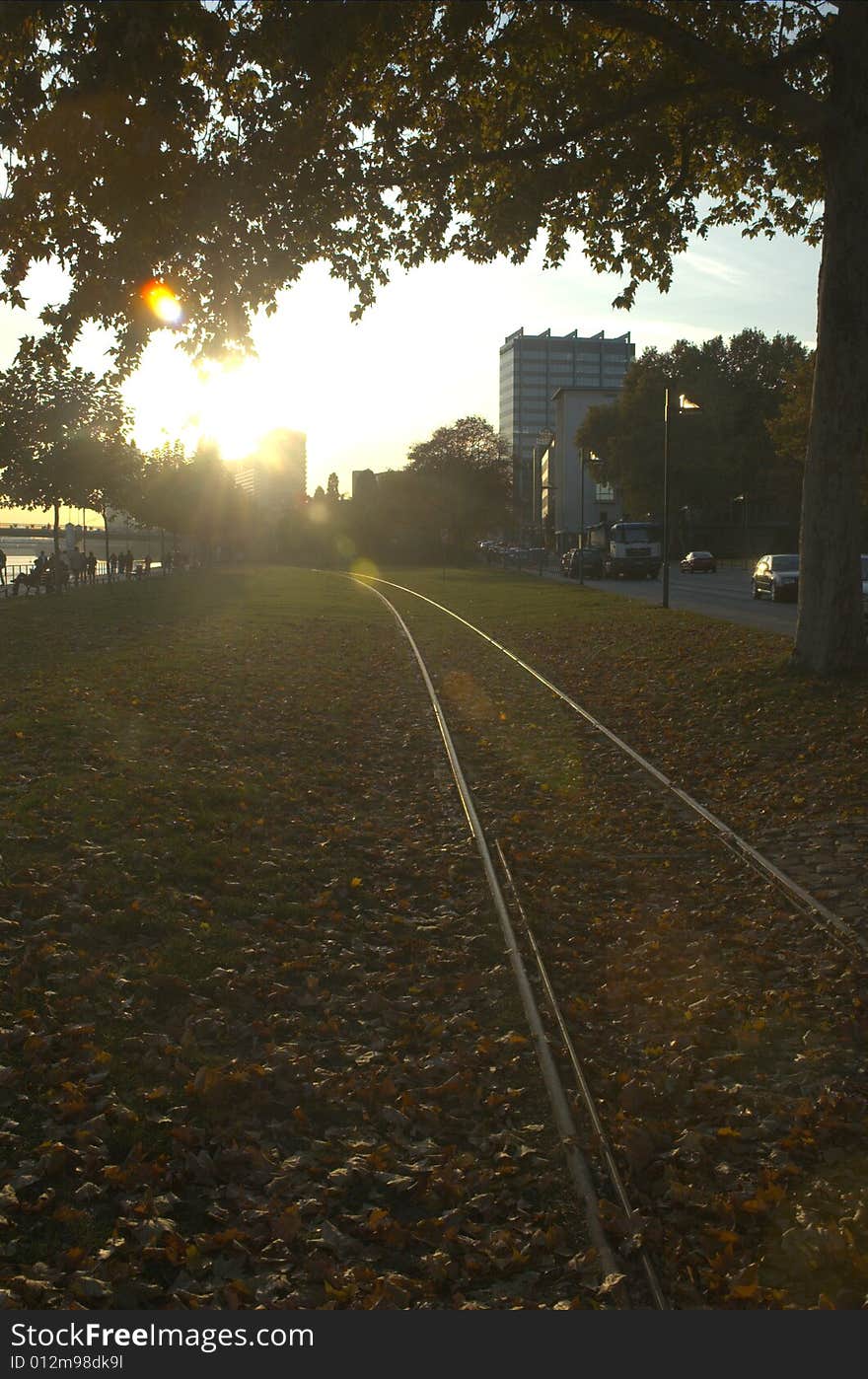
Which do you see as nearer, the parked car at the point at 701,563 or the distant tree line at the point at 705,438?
the parked car at the point at 701,563

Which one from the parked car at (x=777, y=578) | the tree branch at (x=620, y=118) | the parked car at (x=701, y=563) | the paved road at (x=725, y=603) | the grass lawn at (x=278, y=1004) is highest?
the tree branch at (x=620, y=118)

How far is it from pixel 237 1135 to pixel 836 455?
12374 millimetres

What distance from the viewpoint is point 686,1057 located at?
17.4 feet

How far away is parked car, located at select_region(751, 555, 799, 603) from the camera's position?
1467 inches

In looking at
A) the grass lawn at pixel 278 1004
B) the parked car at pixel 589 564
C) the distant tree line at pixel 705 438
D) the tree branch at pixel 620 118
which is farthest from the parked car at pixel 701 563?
the grass lawn at pixel 278 1004

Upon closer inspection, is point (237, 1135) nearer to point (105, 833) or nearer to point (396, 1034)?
point (396, 1034)

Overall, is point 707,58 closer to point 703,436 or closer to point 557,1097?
point 557,1097

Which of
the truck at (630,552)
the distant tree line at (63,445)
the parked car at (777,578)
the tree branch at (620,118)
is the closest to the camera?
the tree branch at (620,118)

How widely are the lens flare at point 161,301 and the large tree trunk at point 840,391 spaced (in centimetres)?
799

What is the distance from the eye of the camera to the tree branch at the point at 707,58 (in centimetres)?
1307

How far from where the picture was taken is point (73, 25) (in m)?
11.0

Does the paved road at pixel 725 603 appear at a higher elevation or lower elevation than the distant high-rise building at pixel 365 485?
lower

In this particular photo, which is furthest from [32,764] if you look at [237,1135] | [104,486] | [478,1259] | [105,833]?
[104,486]

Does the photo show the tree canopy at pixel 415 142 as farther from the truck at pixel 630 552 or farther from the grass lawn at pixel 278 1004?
the truck at pixel 630 552
